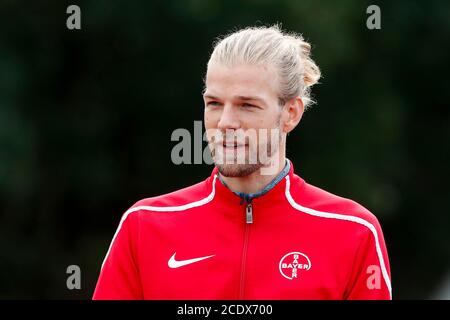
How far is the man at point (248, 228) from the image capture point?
3916 millimetres

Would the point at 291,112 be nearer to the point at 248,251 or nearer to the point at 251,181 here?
the point at 251,181

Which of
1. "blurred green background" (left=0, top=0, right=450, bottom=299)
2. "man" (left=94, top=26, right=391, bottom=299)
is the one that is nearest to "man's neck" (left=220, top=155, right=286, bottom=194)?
"man" (left=94, top=26, right=391, bottom=299)

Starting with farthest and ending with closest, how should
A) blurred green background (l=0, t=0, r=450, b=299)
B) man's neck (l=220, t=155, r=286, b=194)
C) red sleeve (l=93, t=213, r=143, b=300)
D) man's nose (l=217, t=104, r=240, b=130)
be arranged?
blurred green background (l=0, t=0, r=450, b=299) → man's neck (l=220, t=155, r=286, b=194) → red sleeve (l=93, t=213, r=143, b=300) → man's nose (l=217, t=104, r=240, b=130)

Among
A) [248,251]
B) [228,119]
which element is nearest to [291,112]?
[228,119]

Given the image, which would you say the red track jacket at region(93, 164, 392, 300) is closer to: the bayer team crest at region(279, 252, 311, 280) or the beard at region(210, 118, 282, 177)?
the bayer team crest at region(279, 252, 311, 280)

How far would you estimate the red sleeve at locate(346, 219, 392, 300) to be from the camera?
388 centimetres

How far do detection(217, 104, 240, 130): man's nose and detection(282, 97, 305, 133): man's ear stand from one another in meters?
0.30

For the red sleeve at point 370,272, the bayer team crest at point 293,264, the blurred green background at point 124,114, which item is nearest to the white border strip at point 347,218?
the red sleeve at point 370,272

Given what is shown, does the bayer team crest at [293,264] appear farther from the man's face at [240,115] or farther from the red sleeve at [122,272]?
the red sleeve at [122,272]

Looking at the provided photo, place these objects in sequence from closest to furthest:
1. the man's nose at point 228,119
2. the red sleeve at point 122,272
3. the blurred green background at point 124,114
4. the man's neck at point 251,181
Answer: the man's nose at point 228,119 < the red sleeve at point 122,272 < the man's neck at point 251,181 < the blurred green background at point 124,114
